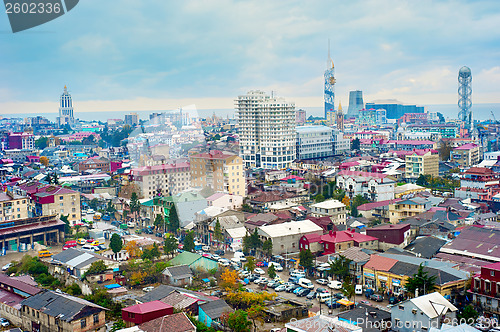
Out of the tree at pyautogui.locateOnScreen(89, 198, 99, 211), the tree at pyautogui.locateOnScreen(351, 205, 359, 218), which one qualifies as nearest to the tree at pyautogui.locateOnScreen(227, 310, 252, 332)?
the tree at pyautogui.locateOnScreen(351, 205, 359, 218)

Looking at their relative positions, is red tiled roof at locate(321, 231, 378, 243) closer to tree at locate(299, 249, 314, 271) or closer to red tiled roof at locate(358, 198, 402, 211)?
tree at locate(299, 249, 314, 271)

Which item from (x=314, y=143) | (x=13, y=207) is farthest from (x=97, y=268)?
(x=314, y=143)

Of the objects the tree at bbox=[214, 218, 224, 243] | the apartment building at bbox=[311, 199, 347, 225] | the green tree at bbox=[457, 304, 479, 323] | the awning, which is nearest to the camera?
the green tree at bbox=[457, 304, 479, 323]

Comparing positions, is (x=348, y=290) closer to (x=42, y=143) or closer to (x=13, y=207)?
(x=13, y=207)

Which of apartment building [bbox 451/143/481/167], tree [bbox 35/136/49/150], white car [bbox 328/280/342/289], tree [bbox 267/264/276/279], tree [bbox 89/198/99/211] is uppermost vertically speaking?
tree [bbox 35/136/49/150]

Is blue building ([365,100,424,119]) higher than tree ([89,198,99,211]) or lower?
higher

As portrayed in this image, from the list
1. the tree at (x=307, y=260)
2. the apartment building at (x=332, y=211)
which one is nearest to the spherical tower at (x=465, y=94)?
the apartment building at (x=332, y=211)

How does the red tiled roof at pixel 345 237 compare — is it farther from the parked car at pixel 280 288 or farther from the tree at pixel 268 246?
the parked car at pixel 280 288
